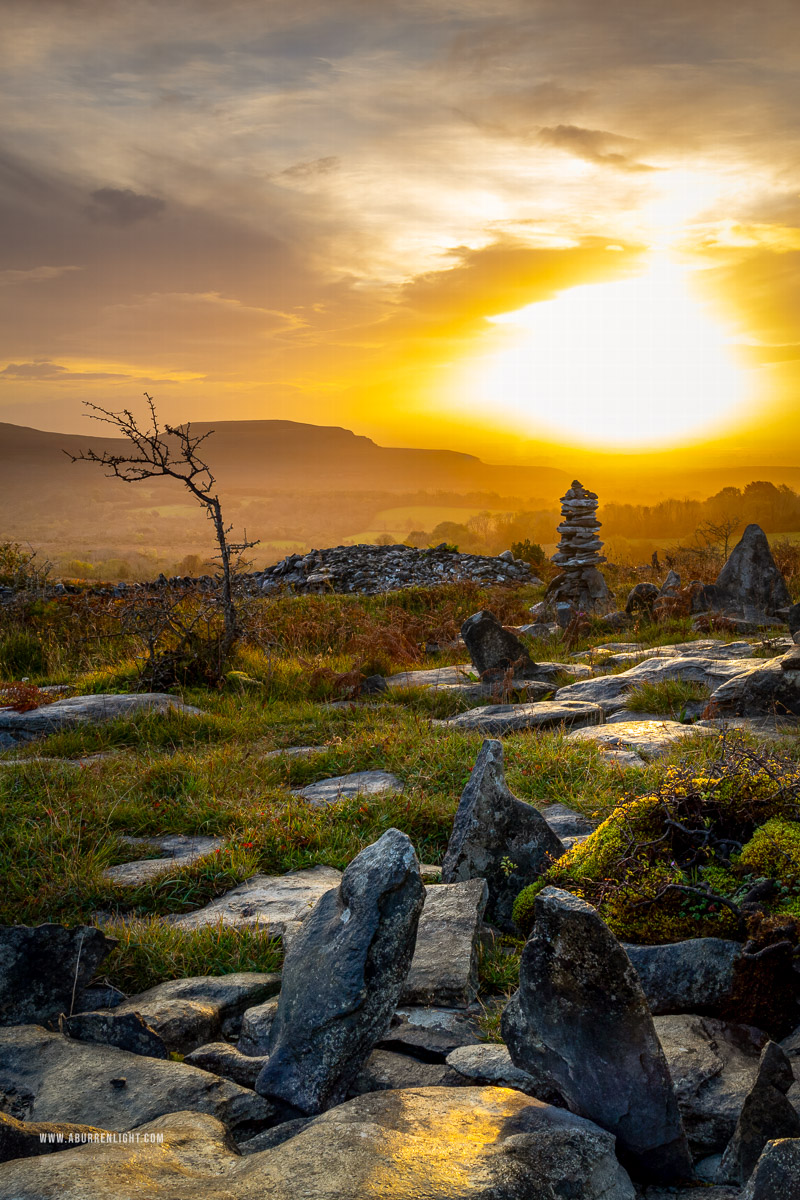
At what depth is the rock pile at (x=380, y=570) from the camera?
75.9 feet

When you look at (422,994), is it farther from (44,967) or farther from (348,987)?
(44,967)

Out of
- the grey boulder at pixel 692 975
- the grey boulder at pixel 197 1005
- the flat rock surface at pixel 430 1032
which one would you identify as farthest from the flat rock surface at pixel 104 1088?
the grey boulder at pixel 692 975

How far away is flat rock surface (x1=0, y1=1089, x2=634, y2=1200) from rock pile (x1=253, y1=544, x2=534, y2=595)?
1926 cm

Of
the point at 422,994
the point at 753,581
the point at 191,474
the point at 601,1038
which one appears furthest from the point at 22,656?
the point at 753,581

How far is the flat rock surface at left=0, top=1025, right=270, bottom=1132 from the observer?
2.86 meters

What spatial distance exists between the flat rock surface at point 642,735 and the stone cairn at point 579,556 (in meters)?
10.3

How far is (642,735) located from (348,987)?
5.72 meters

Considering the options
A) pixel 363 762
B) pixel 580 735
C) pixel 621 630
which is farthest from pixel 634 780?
pixel 621 630

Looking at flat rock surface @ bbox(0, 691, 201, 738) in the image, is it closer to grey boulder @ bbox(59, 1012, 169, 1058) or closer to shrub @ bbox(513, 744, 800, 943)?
grey boulder @ bbox(59, 1012, 169, 1058)

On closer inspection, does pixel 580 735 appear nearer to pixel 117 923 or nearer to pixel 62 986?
pixel 117 923

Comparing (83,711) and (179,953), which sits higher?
(83,711)

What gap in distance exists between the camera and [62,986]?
370 cm

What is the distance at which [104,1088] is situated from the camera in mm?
3002

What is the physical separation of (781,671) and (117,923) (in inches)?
284
